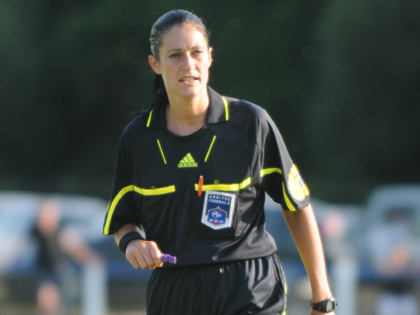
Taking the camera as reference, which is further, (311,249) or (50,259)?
(50,259)

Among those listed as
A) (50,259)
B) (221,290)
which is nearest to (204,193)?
→ (221,290)

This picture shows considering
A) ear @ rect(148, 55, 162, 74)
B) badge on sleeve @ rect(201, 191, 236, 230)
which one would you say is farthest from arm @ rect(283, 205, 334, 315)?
ear @ rect(148, 55, 162, 74)

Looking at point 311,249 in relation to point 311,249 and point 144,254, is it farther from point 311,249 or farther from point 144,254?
point 144,254

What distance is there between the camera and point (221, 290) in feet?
10.4

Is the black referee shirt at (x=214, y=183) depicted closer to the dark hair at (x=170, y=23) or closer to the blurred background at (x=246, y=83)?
the dark hair at (x=170, y=23)

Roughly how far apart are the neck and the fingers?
56 cm

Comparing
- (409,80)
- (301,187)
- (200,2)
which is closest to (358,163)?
(409,80)

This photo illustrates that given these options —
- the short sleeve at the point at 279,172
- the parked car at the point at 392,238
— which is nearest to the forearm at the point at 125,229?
the short sleeve at the point at 279,172

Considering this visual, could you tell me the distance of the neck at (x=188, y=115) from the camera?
3346mm

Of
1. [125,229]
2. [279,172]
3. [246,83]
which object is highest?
[246,83]

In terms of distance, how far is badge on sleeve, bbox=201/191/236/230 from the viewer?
3184 mm

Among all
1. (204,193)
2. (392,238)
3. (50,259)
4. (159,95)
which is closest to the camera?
(204,193)

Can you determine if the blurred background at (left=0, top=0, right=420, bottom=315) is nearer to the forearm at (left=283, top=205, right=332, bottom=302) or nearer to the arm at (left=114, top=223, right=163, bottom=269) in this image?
the forearm at (left=283, top=205, right=332, bottom=302)

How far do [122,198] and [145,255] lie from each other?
0.47 m
